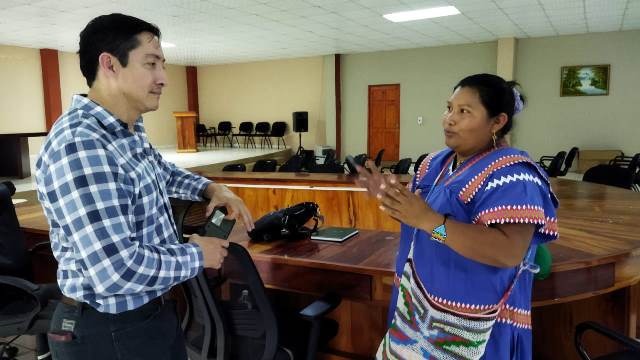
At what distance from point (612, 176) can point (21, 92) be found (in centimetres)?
1057

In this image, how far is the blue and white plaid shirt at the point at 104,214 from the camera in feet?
3.20

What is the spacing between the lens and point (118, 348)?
3.74ft

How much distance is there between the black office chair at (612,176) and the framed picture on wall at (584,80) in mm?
5835

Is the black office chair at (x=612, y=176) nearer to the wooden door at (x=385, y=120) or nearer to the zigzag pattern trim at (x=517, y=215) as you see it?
the zigzag pattern trim at (x=517, y=215)

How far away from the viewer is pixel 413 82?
11.0 m

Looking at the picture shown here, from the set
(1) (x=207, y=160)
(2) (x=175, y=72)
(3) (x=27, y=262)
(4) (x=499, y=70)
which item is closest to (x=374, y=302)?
(3) (x=27, y=262)

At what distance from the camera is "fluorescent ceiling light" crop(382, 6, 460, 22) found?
7.09m

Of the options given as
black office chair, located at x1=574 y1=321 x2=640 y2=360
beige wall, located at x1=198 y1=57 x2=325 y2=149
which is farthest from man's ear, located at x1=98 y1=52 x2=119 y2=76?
beige wall, located at x1=198 y1=57 x2=325 y2=149

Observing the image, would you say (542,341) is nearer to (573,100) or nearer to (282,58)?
(573,100)

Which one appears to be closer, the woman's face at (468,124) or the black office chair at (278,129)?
the woman's face at (468,124)

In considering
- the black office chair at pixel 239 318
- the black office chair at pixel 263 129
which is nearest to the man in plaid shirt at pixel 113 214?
the black office chair at pixel 239 318

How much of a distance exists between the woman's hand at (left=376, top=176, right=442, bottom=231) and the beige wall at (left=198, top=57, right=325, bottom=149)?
1149 cm

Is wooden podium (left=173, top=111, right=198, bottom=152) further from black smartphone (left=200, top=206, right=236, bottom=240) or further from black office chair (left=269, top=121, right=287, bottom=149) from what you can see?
black smartphone (left=200, top=206, right=236, bottom=240)

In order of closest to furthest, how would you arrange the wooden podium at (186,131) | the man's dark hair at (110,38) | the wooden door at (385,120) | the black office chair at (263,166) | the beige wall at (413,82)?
the man's dark hair at (110,38)
the black office chair at (263,166)
the beige wall at (413,82)
the wooden door at (385,120)
the wooden podium at (186,131)
